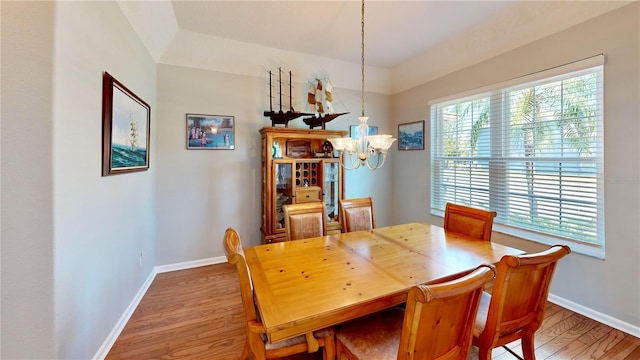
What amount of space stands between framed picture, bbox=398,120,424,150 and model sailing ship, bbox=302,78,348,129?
4.39ft

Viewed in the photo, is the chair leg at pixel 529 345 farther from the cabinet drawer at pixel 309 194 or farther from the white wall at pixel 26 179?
the white wall at pixel 26 179

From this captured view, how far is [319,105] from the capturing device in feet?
11.3

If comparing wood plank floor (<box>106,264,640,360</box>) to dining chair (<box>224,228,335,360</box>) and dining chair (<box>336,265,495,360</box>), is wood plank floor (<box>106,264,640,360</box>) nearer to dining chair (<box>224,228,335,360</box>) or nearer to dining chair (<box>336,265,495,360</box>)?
dining chair (<box>336,265,495,360</box>)

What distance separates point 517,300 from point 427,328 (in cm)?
69

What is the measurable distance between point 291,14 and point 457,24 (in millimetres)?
1840

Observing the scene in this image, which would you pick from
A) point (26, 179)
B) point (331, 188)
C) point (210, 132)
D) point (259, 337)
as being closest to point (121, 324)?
point (26, 179)

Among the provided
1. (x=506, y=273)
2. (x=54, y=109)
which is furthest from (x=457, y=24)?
(x=54, y=109)

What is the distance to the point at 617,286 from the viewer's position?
2061mm

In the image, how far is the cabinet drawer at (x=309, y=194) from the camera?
3.29 m

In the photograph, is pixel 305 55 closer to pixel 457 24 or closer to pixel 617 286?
pixel 457 24

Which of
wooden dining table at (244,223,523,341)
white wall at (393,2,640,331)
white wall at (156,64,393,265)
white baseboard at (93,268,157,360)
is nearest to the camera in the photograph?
wooden dining table at (244,223,523,341)

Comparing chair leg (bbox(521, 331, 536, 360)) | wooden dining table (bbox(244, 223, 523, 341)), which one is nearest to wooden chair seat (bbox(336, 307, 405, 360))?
wooden dining table (bbox(244, 223, 523, 341))

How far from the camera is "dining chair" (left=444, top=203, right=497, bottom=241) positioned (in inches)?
83.4

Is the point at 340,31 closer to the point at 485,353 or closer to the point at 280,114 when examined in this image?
the point at 280,114
